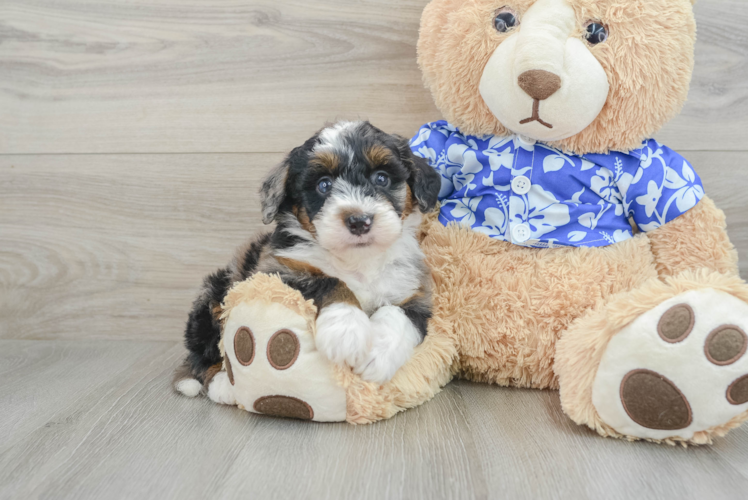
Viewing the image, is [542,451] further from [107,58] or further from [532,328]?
[107,58]

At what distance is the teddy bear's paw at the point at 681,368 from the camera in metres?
1.28

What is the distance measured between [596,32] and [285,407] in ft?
4.48

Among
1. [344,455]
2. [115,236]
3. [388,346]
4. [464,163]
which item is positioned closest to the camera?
[344,455]

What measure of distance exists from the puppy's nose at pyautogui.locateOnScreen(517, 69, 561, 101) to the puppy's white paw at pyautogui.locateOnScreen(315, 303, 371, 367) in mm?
779

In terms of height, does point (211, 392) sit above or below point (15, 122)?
below

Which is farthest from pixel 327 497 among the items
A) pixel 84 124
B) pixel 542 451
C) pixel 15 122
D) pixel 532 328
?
pixel 15 122

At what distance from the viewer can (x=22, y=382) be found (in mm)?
2057

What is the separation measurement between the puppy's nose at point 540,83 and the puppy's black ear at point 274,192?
71cm

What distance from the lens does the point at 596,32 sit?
163 centimetres

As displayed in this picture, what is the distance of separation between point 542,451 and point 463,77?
1.09 m

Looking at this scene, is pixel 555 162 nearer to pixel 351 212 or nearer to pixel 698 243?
pixel 698 243

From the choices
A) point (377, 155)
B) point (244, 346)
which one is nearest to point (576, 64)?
point (377, 155)

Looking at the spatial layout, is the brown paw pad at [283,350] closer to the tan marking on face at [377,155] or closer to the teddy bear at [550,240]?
the teddy bear at [550,240]

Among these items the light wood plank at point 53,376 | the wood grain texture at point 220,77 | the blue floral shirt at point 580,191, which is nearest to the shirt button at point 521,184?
the blue floral shirt at point 580,191
